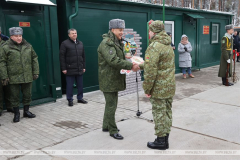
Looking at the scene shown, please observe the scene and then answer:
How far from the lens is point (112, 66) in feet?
12.5

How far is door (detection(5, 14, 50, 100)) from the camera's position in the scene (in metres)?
5.95

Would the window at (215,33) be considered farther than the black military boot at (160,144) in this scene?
Yes

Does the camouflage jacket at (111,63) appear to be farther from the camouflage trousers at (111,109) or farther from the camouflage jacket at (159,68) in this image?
the camouflage jacket at (159,68)

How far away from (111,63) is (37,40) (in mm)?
3239

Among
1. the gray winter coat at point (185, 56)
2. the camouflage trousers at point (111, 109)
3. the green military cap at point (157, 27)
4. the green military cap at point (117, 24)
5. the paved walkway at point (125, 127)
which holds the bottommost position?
the paved walkway at point (125, 127)

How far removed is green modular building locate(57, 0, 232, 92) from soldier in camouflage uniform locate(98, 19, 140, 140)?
10.8ft

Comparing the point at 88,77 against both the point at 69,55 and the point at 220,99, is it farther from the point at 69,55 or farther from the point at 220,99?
the point at 220,99

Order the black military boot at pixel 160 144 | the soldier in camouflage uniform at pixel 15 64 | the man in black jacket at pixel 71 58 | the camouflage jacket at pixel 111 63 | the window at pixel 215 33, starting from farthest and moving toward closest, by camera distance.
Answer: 1. the window at pixel 215 33
2. the man in black jacket at pixel 71 58
3. the soldier in camouflage uniform at pixel 15 64
4. the camouflage jacket at pixel 111 63
5. the black military boot at pixel 160 144

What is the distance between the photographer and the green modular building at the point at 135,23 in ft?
23.7

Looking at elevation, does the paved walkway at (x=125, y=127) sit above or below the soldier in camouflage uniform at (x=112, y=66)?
below

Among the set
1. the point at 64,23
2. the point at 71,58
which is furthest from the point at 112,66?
the point at 64,23

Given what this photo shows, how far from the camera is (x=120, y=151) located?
3.65 m

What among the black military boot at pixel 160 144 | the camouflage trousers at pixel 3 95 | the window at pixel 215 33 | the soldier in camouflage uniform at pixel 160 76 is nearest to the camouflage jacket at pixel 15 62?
the camouflage trousers at pixel 3 95

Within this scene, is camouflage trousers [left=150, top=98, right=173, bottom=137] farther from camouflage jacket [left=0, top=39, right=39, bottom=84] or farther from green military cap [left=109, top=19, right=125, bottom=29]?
camouflage jacket [left=0, top=39, right=39, bottom=84]
